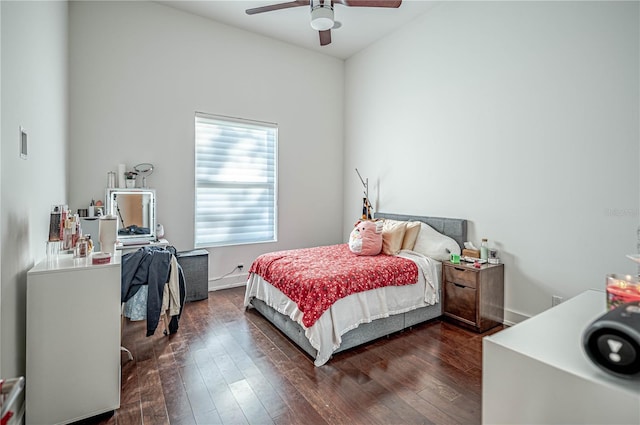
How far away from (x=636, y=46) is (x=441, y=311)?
2.67 meters

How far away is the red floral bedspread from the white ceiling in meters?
2.90

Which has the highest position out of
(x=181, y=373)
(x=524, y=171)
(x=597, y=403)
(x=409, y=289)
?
(x=524, y=171)

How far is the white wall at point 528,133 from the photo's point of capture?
8.26 feet

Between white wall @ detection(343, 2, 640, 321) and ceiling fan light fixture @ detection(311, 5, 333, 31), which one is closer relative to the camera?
white wall @ detection(343, 2, 640, 321)

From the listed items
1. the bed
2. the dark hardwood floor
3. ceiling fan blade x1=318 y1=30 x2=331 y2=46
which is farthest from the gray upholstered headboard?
ceiling fan blade x1=318 y1=30 x2=331 y2=46

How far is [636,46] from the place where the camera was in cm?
240

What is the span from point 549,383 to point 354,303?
1799 mm

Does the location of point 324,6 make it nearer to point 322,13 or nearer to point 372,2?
point 322,13

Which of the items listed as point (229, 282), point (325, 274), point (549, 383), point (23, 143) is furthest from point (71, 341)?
point (229, 282)

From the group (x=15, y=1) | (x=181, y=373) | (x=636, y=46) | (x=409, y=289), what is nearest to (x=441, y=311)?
(x=409, y=289)

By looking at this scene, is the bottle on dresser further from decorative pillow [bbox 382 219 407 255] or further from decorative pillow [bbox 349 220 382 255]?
decorative pillow [bbox 349 220 382 255]

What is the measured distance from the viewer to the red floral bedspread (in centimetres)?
246

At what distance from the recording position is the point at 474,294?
119 inches

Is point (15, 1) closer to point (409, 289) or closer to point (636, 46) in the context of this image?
point (409, 289)
